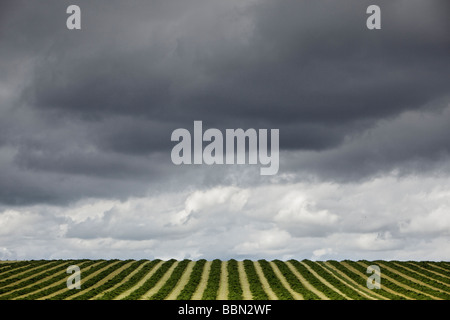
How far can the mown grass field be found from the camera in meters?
57.4

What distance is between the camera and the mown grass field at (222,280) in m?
57.4

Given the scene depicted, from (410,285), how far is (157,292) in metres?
32.4

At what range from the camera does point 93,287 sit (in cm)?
6375

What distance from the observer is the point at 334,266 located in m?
79.6

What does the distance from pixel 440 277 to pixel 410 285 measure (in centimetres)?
854

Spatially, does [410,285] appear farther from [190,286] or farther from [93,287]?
[93,287]

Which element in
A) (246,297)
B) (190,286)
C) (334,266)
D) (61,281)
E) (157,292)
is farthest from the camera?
(334,266)

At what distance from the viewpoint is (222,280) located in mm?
67562
